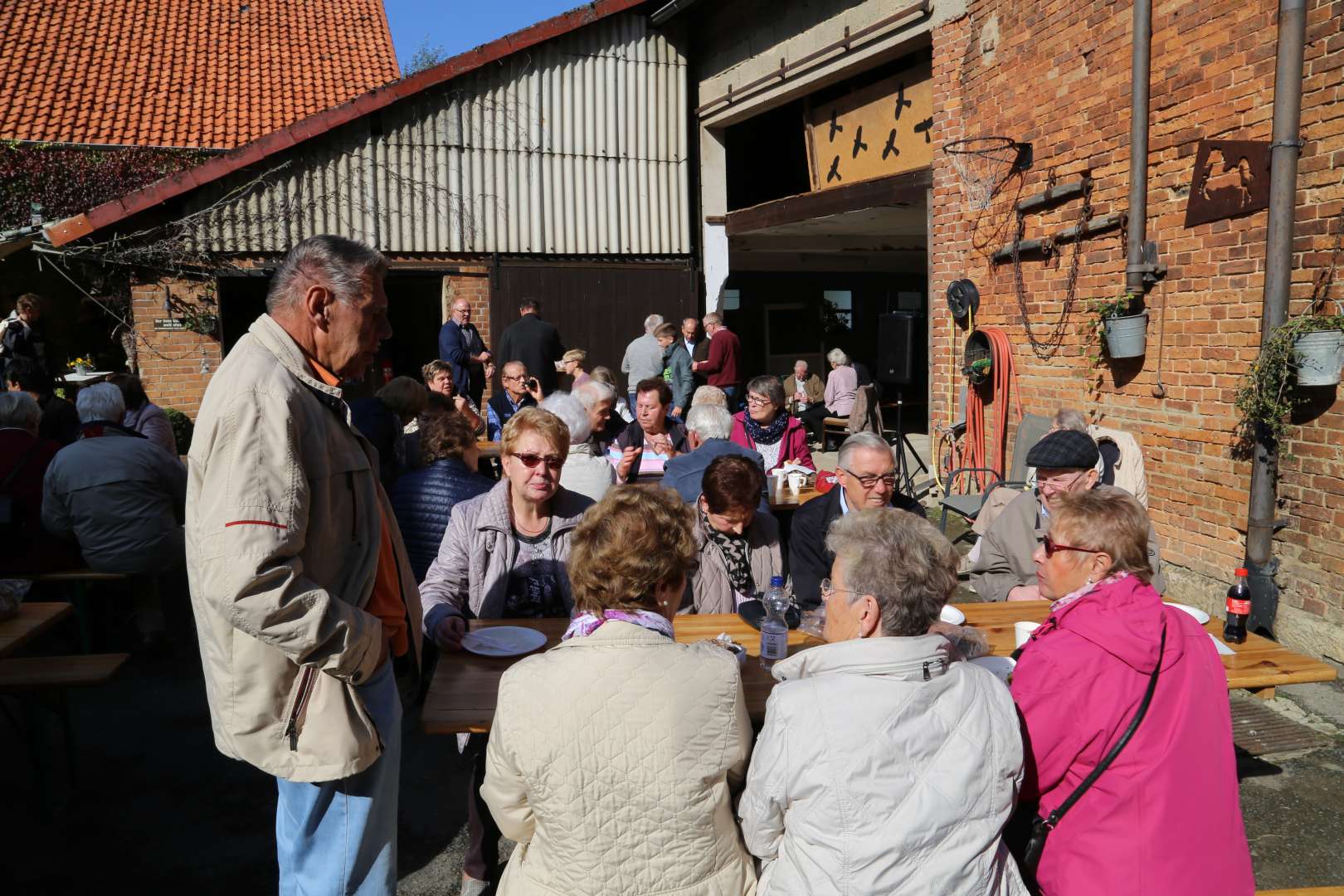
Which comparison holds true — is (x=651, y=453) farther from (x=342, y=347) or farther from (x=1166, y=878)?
(x=1166, y=878)

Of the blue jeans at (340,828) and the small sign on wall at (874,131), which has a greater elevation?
the small sign on wall at (874,131)

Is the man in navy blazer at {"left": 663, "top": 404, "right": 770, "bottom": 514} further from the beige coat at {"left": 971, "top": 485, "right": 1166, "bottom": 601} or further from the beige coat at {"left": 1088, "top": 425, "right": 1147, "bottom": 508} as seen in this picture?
the beige coat at {"left": 1088, "top": 425, "right": 1147, "bottom": 508}

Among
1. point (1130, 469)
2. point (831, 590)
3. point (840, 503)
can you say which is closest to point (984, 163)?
point (1130, 469)

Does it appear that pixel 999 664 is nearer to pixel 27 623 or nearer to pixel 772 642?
pixel 772 642

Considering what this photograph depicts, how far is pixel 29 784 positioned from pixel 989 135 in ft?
24.2

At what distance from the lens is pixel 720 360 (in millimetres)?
10500

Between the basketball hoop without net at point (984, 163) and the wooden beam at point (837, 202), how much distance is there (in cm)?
48

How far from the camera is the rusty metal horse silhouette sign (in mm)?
5074

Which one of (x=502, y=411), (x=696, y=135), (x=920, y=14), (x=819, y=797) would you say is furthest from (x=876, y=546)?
(x=696, y=135)

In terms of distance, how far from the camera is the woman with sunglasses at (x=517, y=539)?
330 cm

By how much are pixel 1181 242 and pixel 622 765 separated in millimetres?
5330

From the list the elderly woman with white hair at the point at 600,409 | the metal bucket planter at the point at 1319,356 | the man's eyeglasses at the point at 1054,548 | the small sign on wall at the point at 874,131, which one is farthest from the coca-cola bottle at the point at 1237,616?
the small sign on wall at the point at 874,131

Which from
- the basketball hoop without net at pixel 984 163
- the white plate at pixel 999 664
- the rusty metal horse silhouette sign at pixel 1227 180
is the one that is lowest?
the white plate at pixel 999 664

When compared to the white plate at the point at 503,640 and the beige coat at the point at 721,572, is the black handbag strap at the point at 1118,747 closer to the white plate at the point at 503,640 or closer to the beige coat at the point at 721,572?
the white plate at the point at 503,640
